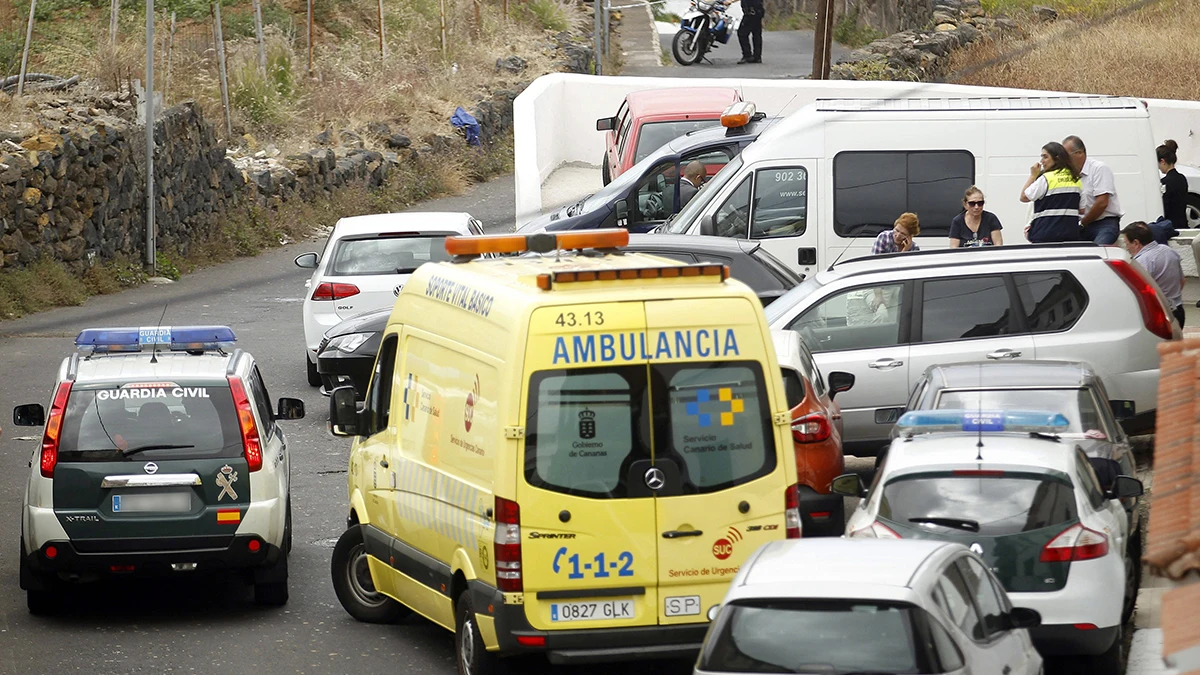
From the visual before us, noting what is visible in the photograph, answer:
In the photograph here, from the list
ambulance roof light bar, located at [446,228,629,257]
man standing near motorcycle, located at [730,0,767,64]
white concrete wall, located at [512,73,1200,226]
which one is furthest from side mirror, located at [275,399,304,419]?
man standing near motorcycle, located at [730,0,767,64]

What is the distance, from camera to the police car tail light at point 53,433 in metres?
10.2

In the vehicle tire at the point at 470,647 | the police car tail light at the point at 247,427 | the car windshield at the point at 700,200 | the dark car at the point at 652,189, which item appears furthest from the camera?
the dark car at the point at 652,189

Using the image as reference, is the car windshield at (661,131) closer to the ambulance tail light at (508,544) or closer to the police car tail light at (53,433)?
the police car tail light at (53,433)

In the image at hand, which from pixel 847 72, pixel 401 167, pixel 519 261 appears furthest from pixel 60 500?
pixel 847 72

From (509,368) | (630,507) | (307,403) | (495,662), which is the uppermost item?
(509,368)

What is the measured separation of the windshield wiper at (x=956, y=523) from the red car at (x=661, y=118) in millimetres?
13677

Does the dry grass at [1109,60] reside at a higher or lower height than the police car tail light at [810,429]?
higher

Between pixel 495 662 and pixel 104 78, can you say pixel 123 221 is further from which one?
pixel 495 662

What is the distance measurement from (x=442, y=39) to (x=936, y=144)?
23700 mm

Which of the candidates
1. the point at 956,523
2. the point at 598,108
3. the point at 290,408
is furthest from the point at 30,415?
the point at 598,108

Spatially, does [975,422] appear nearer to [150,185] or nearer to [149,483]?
[149,483]

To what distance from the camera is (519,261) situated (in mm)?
9250

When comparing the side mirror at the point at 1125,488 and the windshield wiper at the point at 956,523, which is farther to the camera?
the side mirror at the point at 1125,488

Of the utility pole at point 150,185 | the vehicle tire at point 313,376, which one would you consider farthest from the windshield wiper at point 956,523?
the utility pole at point 150,185
